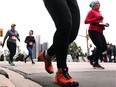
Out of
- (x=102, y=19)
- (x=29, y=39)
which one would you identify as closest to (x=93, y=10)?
(x=102, y=19)

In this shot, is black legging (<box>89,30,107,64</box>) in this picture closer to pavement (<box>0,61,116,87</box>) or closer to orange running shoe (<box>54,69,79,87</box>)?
pavement (<box>0,61,116,87</box>)

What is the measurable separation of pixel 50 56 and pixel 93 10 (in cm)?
475

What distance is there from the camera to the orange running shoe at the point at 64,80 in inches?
158

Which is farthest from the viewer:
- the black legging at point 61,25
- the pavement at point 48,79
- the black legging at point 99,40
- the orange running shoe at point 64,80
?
the black legging at point 99,40

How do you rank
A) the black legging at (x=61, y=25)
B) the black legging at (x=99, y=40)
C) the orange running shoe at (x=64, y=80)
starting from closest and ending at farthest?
1. the orange running shoe at (x=64, y=80)
2. the black legging at (x=61, y=25)
3. the black legging at (x=99, y=40)

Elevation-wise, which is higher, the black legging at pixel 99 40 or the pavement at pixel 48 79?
the black legging at pixel 99 40

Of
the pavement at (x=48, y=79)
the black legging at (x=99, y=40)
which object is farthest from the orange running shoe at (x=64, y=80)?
the black legging at (x=99, y=40)

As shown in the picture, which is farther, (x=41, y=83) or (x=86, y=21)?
(x=86, y=21)

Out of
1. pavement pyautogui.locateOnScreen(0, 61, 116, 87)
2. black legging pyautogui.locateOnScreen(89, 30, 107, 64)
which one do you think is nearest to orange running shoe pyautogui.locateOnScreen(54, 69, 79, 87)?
pavement pyautogui.locateOnScreen(0, 61, 116, 87)

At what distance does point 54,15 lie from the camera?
4320mm

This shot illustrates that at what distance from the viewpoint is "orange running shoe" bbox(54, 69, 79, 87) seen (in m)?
4.02

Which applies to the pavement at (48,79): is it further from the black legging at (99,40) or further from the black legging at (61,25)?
the black legging at (99,40)

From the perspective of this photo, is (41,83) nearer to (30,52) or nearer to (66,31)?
(66,31)

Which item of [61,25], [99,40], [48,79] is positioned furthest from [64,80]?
[99,40]
